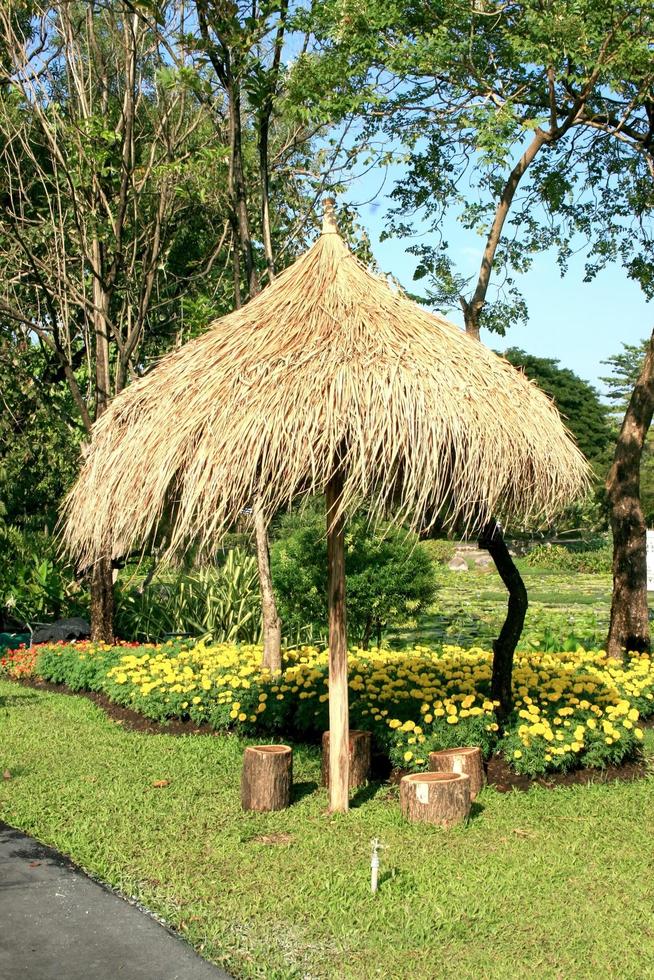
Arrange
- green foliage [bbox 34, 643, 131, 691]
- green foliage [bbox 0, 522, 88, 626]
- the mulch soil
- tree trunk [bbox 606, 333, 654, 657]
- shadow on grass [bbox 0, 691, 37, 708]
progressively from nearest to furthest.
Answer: the mulch soil < shadow on grass [bbox 0, 691, 37, 708] < green foliage [bbox 34, 643, 131, 691] < tree trunk [bbox 606, 333, 654, 657] < green foliage [bbox 0, 522, 88, 626]

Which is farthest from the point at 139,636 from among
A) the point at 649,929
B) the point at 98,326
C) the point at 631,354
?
the point at 631,354

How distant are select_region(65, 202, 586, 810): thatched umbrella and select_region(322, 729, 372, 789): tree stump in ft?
1.85

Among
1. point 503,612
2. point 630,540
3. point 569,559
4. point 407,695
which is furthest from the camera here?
point 569,559

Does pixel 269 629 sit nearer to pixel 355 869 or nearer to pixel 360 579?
pixel 360 579

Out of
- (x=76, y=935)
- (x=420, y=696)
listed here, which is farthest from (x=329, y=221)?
(x=76, y=935)

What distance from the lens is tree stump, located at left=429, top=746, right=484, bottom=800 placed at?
243 inches

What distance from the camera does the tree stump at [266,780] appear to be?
19.6 ft

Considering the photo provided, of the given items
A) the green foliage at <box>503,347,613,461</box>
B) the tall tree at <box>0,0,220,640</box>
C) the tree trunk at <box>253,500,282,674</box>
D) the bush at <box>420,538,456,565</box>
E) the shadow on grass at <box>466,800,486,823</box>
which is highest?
the green foliage at <box>503,347,613,461</box>

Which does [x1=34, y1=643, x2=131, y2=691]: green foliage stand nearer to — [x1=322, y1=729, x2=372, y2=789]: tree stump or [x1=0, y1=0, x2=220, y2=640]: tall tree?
[x1=0, y1=0, x2=220, y2=640]: tall tree

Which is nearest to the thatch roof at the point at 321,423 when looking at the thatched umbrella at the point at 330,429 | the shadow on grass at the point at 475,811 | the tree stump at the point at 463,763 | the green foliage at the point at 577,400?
the thatched umbrella at the point at 330,429

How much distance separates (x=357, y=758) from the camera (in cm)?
648

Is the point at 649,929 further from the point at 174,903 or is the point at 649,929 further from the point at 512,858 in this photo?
the point at 174,903

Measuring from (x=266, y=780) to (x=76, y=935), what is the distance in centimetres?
189

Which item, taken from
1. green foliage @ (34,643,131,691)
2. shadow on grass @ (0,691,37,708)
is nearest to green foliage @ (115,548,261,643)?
green foliage @ (34,643,131,691)
